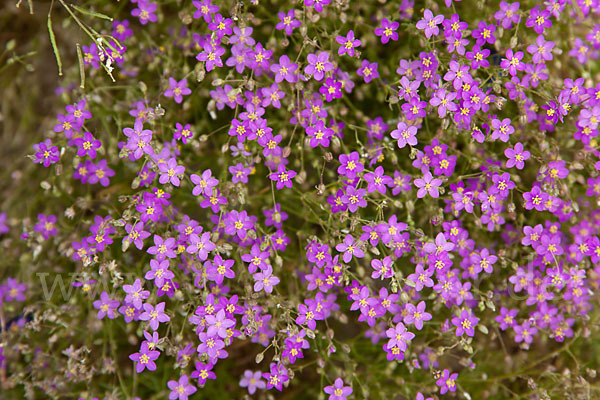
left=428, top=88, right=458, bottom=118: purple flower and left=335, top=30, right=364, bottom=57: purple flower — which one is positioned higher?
left=335, top=30, right=364, bottom=57: purple flower

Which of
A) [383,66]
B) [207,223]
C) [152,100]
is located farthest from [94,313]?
[383,66]

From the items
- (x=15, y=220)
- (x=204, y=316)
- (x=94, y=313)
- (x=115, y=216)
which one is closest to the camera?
(x=204, y=316)

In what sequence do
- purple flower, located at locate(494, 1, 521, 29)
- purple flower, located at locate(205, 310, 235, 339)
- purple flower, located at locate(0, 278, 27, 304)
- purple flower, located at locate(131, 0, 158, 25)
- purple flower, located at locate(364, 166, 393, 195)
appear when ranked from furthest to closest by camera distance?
purple flower, located at locate(0, 278, 27, 304) < purple flower, located at locate(131, 0, 158, 25) < purple flower, located at locate(494, 1, 521, 29) < purple flower, located at locate(364, 166, 393, 195) < purple flower, located at locate(205, 310, 235, 339)

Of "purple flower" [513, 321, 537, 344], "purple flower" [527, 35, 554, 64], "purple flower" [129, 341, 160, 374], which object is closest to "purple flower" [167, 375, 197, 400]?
"purple flower" [129, 341, 160, 374]

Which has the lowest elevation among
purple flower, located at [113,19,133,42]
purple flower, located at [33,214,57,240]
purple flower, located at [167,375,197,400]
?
purple flower, located at [167,375,197,400]

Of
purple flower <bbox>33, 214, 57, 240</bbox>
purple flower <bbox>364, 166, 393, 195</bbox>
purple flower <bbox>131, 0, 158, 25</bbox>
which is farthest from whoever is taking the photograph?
purple flower <bbox>33, 214, 57, 240</bbox>

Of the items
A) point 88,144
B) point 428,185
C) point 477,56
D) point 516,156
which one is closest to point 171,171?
point 88,144

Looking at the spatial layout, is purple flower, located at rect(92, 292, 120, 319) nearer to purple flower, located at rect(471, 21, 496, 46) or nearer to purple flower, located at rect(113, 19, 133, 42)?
purple flower, located at rect(113, 19, 133, 42)

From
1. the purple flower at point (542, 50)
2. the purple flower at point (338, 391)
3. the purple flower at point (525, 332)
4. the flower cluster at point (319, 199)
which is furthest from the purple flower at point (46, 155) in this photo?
the purple flower at point (525, 332)

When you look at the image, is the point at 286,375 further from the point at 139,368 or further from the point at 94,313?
the point at 94,313
